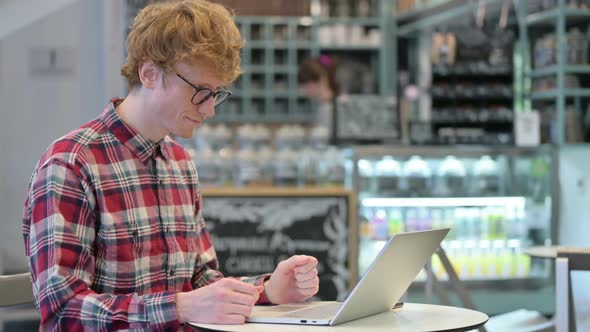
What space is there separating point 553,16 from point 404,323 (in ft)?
19.1

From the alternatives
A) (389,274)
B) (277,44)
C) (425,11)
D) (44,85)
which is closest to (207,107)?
(389,274)

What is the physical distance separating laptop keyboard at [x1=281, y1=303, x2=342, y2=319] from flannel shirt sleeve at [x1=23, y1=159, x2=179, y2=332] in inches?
10.7

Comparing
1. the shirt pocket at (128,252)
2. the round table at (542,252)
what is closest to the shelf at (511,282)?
the round table at (542,252)

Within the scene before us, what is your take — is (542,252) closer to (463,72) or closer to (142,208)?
(142,208)

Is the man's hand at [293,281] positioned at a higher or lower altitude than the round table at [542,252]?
higher

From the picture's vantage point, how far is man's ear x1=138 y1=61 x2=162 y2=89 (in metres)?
2.16

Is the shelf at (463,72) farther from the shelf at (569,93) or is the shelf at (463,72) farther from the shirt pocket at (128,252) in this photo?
the shirt pocket at (128,252)

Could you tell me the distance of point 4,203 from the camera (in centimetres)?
406

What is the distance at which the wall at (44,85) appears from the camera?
409 cm

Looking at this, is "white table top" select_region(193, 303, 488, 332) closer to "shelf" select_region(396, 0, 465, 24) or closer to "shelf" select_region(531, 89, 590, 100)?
"shelf" select_region(531, 89, 590, 100)

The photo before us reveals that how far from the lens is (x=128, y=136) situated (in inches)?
88.2

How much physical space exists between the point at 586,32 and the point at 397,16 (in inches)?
119

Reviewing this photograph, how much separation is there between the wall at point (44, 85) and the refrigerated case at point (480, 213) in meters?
2.46

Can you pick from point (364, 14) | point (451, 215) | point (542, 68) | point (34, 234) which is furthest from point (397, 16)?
point (34, 234)
